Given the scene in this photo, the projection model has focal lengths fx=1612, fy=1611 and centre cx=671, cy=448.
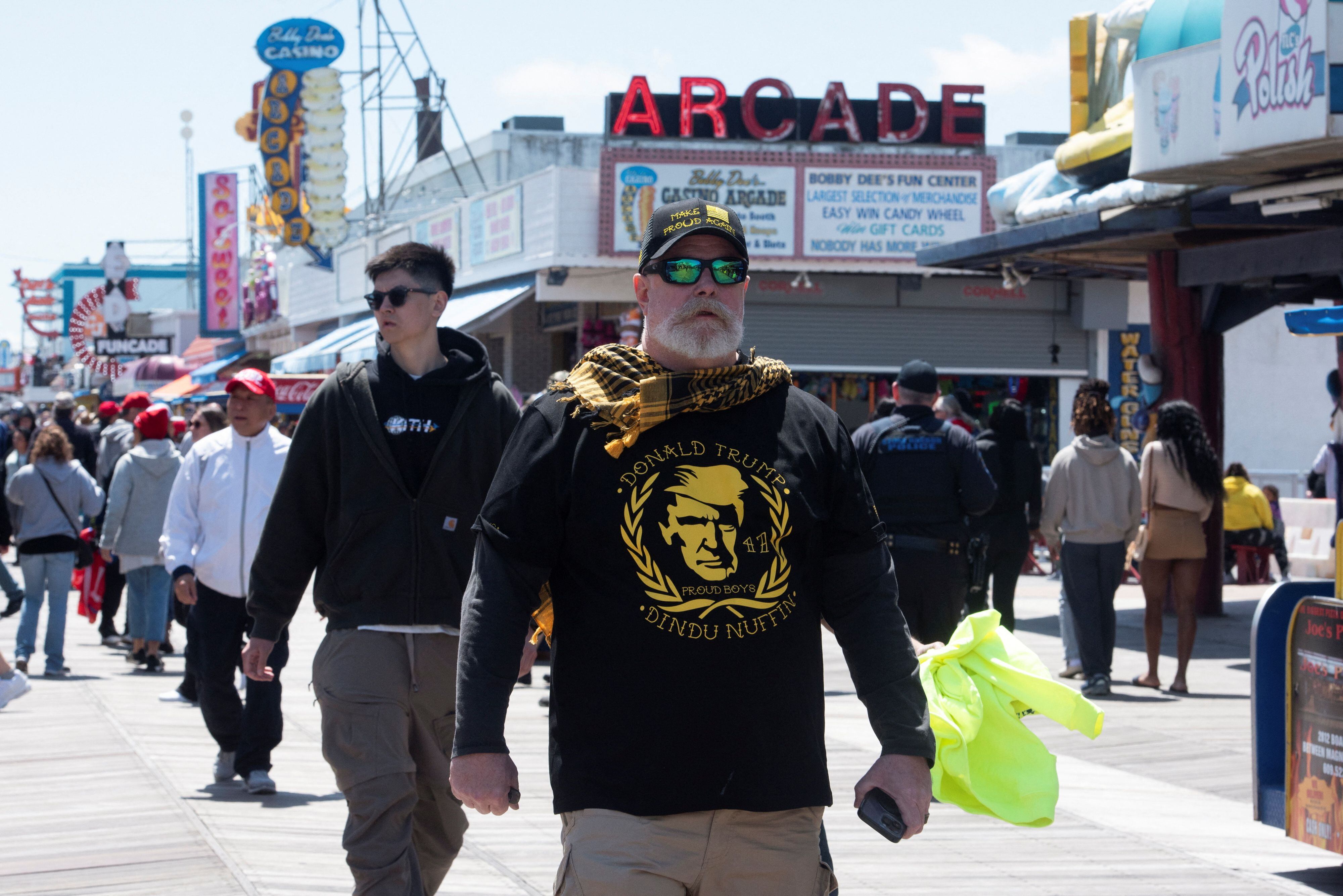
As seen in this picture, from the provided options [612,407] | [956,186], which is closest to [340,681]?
[612,407]

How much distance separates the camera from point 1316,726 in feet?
18.7

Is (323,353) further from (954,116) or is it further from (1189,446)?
(1189,446)

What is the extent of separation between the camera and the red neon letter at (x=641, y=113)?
78.1 ft

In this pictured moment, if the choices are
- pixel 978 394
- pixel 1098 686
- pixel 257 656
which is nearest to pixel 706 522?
pixel 257 656

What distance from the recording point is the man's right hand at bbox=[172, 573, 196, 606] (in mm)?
7145

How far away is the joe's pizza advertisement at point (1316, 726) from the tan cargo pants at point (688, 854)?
322 centimetres

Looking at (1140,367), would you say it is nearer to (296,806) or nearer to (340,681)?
(296,806)

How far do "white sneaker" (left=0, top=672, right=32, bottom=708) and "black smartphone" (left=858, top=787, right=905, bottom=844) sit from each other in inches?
136

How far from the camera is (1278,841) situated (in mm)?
6664

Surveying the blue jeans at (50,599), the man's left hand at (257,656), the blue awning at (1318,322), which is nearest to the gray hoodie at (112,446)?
the blue jeans at (50,599)

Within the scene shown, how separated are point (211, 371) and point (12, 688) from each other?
4065 cm

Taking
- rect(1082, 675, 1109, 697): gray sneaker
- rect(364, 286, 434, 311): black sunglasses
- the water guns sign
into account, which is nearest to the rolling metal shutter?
the water guns sign

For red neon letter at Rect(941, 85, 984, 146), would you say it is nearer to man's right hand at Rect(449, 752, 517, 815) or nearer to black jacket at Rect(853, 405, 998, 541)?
black jacket at Rect(853, 405, 998, 541)

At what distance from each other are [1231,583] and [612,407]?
1704 cm
